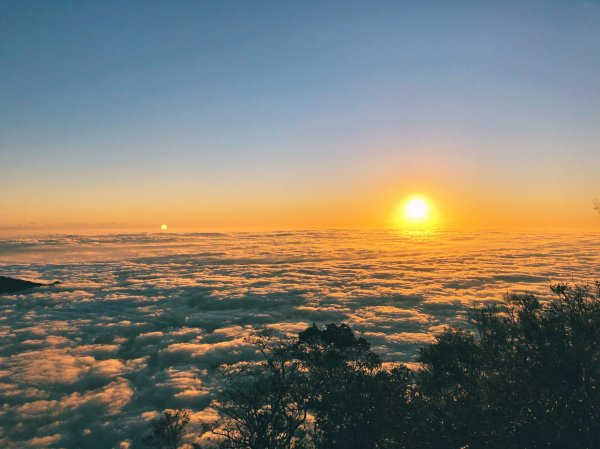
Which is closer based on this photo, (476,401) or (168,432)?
(476,401)

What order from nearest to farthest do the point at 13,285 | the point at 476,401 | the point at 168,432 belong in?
the point at 476,401 → the point at 168,432 → the point at 13,285

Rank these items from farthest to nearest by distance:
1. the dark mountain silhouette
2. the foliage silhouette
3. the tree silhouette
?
1. the dark mountain silhouette
2. the tree silhouette
3. the foliage silhouette

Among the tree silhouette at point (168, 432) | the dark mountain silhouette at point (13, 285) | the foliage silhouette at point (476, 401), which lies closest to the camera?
the foliage silhouette at point (476, 401)

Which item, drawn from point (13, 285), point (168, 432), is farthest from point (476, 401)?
point (13, 285)

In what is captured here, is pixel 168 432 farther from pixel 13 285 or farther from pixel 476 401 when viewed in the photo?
pixel 13 285

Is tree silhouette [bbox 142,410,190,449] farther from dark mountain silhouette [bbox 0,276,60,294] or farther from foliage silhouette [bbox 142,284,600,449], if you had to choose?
dark mountain silhouette [bbox 0,276,60,294]

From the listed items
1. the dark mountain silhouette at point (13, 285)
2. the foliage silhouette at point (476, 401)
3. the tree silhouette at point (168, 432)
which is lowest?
the dark mountain silhouette at point (13, 285)

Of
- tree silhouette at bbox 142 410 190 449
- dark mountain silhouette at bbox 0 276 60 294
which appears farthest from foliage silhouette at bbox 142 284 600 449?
dark mountain silhouette at bbox 0 276 60 294

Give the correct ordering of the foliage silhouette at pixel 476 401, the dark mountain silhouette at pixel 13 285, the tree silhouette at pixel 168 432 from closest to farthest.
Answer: the foliage silhouette at pixel 476 401 < the tree silhouette at pixel 168 432 < the dark mountain silhouette at pixel 13 285

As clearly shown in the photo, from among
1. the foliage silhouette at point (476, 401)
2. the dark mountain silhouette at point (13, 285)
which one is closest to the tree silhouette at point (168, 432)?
the foliage silhouette at point (476, 401)

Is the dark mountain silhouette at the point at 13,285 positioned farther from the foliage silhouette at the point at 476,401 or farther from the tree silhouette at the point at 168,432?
the foliage silhouette at the point at 476,401

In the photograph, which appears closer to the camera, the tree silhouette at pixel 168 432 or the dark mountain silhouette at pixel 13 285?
the tree silhouette at pixel 168 432

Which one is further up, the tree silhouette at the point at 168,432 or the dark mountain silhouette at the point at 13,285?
the tree silhouette at the point at 168,432
